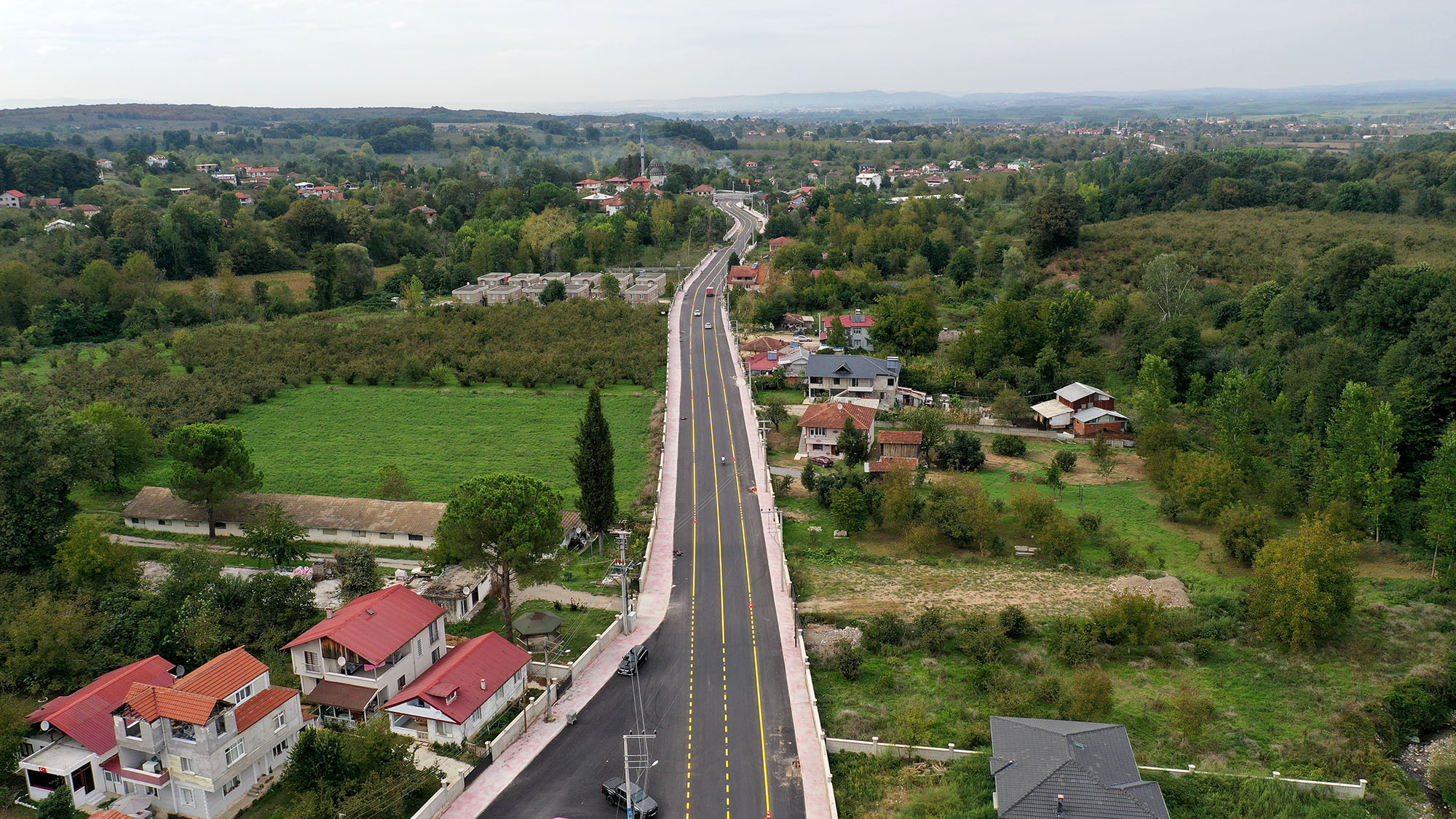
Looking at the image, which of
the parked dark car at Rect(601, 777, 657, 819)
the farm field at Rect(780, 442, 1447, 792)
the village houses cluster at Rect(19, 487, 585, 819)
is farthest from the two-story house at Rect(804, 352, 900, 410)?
the parked dark car at Rect(601, 777, 657, 819)

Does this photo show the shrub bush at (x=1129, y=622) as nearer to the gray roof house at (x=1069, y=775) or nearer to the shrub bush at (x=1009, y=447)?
the gray roof house at (x=1069, y=775)

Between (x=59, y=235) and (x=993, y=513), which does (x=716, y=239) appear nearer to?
(x=59, y=235)

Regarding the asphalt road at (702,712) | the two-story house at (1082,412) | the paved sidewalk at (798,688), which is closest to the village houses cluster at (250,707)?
the asphalt road at (702,712)

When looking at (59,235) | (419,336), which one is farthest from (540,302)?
(59,235)

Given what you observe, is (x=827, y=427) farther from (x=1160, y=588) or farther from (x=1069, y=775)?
(x=1069, y=775)

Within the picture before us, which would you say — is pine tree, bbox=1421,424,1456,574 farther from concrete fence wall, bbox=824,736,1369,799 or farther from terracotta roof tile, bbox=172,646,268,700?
terracotta roof tile, bbox=172,646,268,700

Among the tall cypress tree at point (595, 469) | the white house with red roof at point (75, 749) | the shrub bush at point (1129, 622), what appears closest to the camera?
the white house with red roof at point (75, 749)

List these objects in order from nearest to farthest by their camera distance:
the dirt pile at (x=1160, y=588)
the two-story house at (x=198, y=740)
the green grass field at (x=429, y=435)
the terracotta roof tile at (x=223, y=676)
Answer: the two-story house at (x=198, y=740), the terracotta roof tile at (x=223, y=676), the dirt pile at (x=1160, y=588), the green grass field at (x=429, y=435)
